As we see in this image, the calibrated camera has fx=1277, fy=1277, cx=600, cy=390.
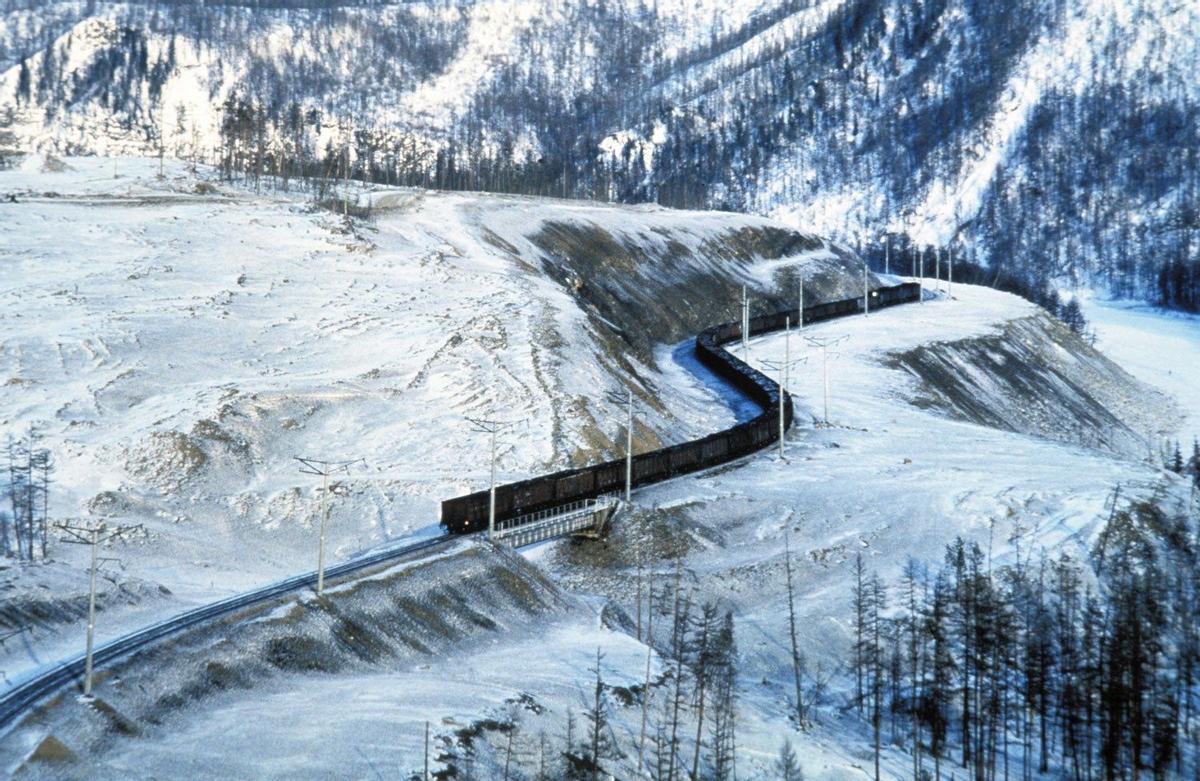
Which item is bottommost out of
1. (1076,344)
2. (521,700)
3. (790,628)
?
(1076,344)

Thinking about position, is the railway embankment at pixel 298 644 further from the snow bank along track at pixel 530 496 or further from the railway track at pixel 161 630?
the snow bank along track at pixel 530 496

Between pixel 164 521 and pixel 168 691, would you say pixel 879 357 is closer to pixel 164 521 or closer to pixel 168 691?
pixel 164 521

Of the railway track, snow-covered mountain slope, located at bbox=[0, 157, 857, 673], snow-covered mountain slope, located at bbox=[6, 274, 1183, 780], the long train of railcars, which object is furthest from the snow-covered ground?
the railway track

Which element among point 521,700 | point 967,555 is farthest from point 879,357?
point 521,700

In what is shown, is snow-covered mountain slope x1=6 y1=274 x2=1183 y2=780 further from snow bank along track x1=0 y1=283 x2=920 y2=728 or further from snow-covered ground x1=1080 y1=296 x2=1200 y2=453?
snow-covered ground x1=1080 y1=296 x2=1200 y2=453

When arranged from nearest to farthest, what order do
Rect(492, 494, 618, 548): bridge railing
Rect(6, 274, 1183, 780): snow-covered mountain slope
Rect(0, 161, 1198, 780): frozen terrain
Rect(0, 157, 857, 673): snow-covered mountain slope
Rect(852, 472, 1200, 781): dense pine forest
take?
Rect(6, 274, 1183, 780): snow-covered mountain slope < Rect(0, 161, 1198, 780): frozen terrain < Rect(852, 472, 1200, 781): dense pine forest < Rect(492, 494, 618, 548): bridge railing < Rect(0, 157, 857, 673): snow-covered mountain slope

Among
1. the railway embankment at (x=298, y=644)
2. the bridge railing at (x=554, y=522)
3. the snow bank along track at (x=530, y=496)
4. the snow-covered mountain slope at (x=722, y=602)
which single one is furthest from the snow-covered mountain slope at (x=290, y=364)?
the snow-covered mountain slope at (x=722, y=602)

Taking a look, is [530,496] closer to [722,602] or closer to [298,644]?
[722,602]
